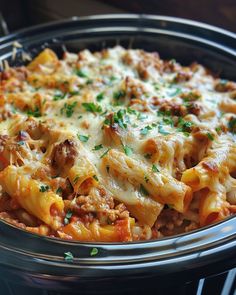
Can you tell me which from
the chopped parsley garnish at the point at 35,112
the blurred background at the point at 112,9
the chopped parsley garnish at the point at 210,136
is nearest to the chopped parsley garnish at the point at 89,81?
the chopped parsley garnish at the point at 35,112

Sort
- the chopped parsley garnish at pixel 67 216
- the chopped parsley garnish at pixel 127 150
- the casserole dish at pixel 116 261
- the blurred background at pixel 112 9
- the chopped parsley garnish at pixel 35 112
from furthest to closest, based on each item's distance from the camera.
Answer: the blurred background at pixel 112 9
the chopped parsley garnish at pixel 35 112
the chopped parsley garnish at pixel 127 150
the chopped parsley garnish at pixel 67 216
the casserole dish at pixel 116 261

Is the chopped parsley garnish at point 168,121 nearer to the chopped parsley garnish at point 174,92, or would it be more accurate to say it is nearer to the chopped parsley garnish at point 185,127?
the chopped parsley garnish at point 185,127

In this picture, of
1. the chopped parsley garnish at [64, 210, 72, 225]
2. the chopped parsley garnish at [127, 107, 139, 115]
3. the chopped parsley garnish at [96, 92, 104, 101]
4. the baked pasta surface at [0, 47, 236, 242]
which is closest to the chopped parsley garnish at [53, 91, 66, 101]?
the baked pasta surface at [0, 47, 236, 242]

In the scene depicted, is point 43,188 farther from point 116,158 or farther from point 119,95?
point 119,95

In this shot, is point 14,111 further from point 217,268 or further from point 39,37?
point 217,268

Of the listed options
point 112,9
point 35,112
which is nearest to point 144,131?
point 35,112

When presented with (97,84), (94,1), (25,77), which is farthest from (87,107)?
(94,1)

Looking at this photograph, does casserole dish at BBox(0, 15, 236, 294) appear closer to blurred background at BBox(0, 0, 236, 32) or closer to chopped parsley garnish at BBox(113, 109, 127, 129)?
chopped parsley garnish at BBox(113, 109, 127, 129)
